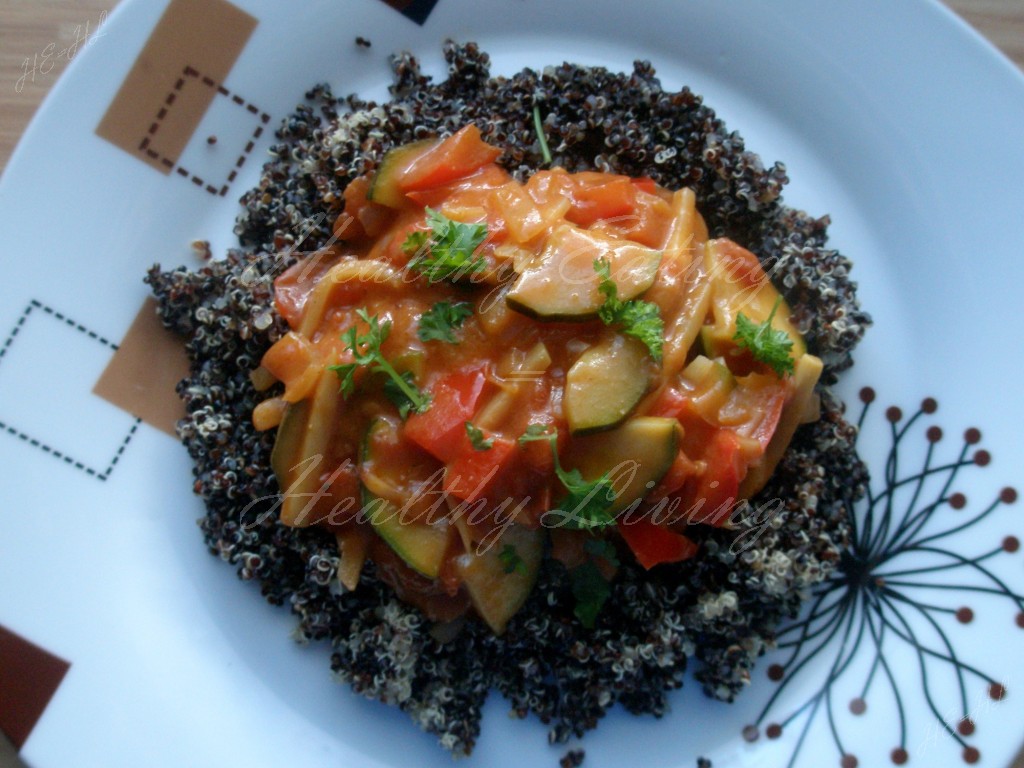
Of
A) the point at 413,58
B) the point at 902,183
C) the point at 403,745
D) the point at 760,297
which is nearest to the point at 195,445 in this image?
the point at 403,745

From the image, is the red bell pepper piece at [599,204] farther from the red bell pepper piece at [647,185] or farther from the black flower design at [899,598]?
the black flower design at [899,598]

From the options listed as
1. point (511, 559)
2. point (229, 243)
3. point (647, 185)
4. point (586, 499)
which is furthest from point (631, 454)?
point (229, 243)

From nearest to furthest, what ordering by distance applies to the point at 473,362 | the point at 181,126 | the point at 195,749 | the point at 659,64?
the point at 473,362
the point at 195,749
the point at 181,126
the point at 659,64

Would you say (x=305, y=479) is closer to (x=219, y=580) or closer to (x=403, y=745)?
(x=219, y=580)

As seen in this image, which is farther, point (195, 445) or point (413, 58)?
point (413, 58)

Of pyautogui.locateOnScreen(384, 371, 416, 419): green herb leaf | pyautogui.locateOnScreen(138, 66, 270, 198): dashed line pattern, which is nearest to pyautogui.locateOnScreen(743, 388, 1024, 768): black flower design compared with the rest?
pyautogui.locateOnScreen(384, 371, 416, 419): green herb leaf

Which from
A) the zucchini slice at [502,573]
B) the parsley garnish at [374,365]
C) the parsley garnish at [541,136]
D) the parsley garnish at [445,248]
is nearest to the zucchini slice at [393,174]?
the parsley garnish at [445,248]

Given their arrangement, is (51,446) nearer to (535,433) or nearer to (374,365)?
(374,365)

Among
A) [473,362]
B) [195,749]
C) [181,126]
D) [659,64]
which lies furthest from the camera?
[659,64]
